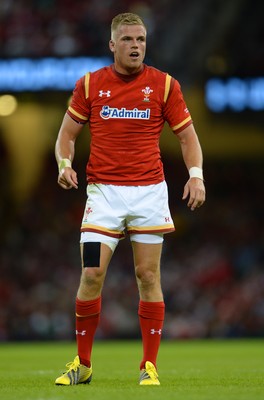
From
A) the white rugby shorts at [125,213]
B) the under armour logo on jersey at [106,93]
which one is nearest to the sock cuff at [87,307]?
the white rugby shorts at [125,213]

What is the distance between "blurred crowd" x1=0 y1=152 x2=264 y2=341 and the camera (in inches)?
727

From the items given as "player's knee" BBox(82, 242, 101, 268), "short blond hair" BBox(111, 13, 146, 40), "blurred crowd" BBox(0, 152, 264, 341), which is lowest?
"blurred crowd" BBox(0, 152, 264, 341)

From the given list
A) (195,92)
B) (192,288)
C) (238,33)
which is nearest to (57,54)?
(195,92)

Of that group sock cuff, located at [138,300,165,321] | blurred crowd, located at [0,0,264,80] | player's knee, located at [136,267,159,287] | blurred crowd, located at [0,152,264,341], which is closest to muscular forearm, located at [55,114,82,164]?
player's knee, located at [136,267,159,287]

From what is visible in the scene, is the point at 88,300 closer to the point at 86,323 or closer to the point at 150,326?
the point at 86,323

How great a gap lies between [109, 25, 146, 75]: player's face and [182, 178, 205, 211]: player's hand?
0.81 metres

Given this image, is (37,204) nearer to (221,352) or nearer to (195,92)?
(195,92)

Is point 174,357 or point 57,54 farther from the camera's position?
point 57,54

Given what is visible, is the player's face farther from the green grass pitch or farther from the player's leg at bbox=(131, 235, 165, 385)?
the green grass pitch

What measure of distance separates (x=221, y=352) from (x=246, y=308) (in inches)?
225

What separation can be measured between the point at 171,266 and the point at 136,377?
12.7 metres

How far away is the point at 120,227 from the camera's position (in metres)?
6.41

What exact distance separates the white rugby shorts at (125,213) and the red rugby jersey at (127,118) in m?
0.07

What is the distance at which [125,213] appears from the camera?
638cm
